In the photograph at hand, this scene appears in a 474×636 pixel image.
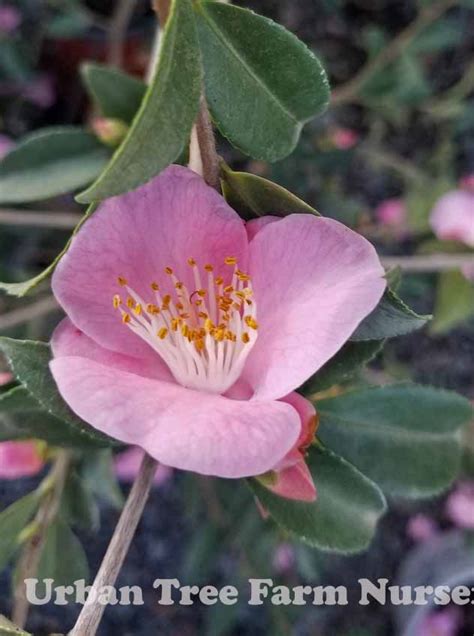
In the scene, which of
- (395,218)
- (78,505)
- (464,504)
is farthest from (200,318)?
(464,504)

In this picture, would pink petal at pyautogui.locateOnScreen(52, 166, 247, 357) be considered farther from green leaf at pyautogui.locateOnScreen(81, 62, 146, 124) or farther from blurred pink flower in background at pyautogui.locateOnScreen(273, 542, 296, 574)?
blurred pink flower in background at pyautogui.locateOnScreen(273, 542, 296, 574)

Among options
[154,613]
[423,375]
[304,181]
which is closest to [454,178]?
[423,375]

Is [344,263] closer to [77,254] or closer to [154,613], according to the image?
[77,254]

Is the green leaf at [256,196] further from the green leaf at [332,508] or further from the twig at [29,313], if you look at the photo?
the twig at [29,313]

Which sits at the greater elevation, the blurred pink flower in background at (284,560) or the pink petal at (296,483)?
the pink petal at (296,483)

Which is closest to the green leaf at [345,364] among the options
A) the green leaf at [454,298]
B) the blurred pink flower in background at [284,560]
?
the green leaf at [454,298]

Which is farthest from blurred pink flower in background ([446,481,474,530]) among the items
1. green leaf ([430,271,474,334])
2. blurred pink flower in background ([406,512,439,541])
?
green leaf ([430,271,474,334])

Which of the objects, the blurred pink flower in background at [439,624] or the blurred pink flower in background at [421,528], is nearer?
the blurred pink flower in background at [439,624]
